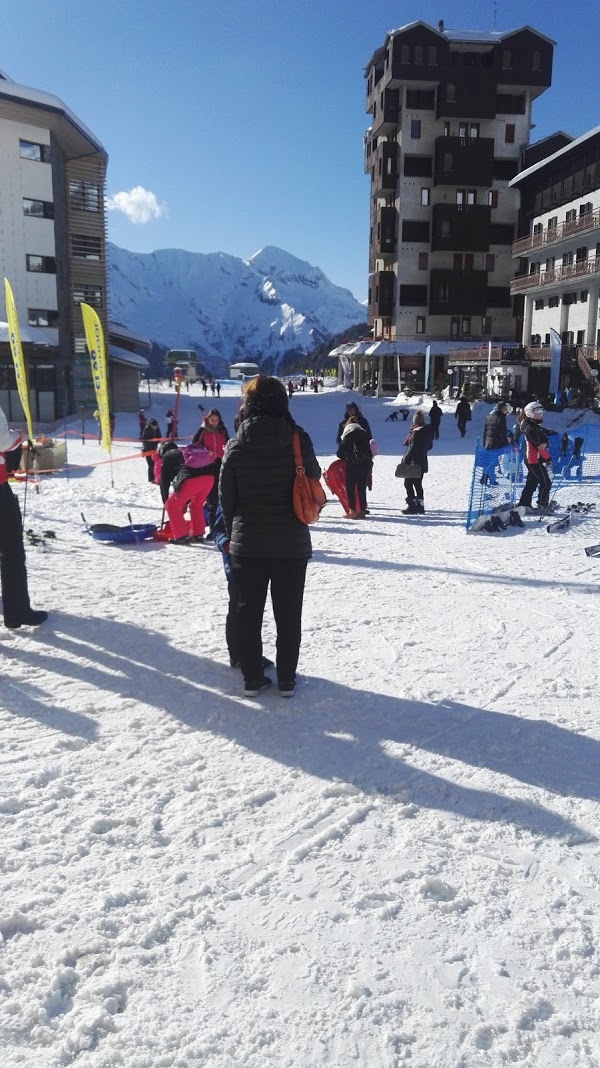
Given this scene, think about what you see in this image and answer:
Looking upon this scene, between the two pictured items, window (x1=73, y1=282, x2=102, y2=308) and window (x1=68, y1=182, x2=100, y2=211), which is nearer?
window (x1=68, y1=182, x2=100, y2=211)

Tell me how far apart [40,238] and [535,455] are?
31165mm

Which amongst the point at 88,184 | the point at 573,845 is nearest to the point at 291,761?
the point at 573,845

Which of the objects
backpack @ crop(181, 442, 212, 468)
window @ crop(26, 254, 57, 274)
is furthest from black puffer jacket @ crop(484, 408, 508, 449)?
window @ crop(26, 254, 57, 274)

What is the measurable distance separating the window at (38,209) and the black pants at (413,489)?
98.7ft

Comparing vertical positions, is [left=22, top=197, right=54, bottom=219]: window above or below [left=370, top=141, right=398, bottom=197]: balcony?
below

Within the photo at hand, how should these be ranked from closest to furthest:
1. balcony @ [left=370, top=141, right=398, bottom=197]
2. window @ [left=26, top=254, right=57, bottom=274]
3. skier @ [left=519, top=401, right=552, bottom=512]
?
1. skier @ [left=519, top=401, right=552, bottom=512]
2. window @ [left=26, top=254, right=57, bottom=274]
3. balcony @ [left=370, top=141, right=398, bottom=197]

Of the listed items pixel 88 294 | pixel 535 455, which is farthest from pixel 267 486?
pixel 88 294

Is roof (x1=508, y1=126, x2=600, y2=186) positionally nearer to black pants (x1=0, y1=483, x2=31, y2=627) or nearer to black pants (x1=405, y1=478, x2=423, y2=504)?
black pants (x1=405, y1=478, x2=423, y2=504)

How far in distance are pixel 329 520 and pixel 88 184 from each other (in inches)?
1434

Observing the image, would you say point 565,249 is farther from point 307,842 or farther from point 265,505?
point 307,842

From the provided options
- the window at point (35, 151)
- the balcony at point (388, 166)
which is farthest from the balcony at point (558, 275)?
the window at point (35, 151)

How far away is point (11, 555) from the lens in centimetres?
507

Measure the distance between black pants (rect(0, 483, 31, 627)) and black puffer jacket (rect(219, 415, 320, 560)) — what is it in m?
1.86

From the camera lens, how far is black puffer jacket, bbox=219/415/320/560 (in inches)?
154
